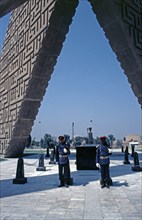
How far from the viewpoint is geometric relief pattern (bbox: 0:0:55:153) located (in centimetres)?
1358

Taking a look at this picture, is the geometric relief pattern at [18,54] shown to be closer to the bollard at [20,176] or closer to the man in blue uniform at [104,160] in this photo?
the bollard at [20,176]

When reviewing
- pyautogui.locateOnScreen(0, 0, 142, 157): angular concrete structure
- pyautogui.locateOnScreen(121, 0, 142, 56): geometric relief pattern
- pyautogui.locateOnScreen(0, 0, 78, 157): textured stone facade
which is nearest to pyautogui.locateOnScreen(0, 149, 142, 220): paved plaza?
pyautogui.locateOnScreen(0, 0, 142, 157): angular concrete structure

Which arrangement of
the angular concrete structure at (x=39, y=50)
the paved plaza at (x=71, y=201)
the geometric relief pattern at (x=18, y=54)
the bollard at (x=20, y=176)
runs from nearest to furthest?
the paved plaza at (x=71, y=201), the bollard at (x=20, y=176), the angular concrete structure at (x=39, y=50), the geometric relief pattern at (x=18, y=54)

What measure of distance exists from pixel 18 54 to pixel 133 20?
9.23 metres

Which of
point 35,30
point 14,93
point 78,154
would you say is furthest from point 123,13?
point 14,93

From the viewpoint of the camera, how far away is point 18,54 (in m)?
17.0

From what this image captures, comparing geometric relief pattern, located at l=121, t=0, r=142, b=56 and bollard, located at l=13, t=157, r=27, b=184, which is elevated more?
geometric relief pattern, located at l=121, t=0, r=142, b=56

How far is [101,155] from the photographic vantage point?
6676 millimetres

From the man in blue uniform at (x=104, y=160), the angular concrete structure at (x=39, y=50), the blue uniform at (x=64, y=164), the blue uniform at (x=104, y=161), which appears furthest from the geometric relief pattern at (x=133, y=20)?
the blue uniform at (x=64, y=164)

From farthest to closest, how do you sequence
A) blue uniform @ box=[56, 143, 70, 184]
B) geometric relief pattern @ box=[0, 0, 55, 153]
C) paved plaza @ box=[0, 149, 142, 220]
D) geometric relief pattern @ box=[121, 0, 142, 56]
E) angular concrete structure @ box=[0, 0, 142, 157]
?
geometric relief pattern @ box=[0, 0, 55, 153]
angular concrete structure @ box=[0, 0, 142, 157]
geometric relief pattern @ box=[121, 0, 142, 56]
blue uniform @ box=[56, 143, 70, 184]
paved plaza @ box=[0, 149, 142, 220]

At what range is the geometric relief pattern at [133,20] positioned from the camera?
36.7ft

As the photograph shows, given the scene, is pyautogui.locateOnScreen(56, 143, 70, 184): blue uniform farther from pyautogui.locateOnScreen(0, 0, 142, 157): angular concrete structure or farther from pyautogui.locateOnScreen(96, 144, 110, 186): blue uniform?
pyautogui.locateOnScreen(0, 0, 142, 157): angular concrete structure

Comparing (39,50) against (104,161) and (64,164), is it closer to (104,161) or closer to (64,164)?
(64,164)

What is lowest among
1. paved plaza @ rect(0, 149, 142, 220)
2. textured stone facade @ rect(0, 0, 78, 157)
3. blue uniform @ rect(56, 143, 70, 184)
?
paved plaza @ rect(0, 149, 142, 220)
